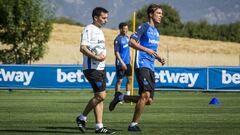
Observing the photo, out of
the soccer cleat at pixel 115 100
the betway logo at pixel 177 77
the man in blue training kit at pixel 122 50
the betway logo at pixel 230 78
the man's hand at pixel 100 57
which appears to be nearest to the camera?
the man's hand at pixel 100 57

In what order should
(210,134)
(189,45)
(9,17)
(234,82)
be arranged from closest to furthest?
(210,134) < (234,82) < (9,17) < (189,45)

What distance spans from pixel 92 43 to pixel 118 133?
1.64 meters

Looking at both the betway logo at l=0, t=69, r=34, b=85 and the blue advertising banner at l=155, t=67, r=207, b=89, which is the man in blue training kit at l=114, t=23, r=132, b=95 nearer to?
the blue advertising banner at l=155, t=67, r=207, b=89

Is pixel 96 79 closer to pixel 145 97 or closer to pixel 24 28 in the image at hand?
pixel 145 97

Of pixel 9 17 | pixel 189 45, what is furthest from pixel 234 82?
pixel 189 45

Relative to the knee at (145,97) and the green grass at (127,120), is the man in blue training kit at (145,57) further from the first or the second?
the green grass at (127,120)

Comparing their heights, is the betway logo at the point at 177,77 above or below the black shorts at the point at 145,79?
below

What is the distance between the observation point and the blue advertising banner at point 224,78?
33.0 metres

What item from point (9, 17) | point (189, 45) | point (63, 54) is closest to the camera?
point (9, 17)

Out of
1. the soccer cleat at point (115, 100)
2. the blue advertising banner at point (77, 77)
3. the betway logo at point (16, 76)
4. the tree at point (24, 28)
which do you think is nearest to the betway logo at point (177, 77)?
the blue advertising banner at point (77, 77)

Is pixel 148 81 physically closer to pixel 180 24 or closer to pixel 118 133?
pixel 118 133

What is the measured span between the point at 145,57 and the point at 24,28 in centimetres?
3345

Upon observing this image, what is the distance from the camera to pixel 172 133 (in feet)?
44.4

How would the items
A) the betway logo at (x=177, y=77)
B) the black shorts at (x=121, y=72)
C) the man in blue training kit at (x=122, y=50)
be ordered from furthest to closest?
1. the betway logo at (x=177, y=77)
2. the black shorts at (x=121, y=72)
3. the man in blue training kit at (x=122, y=50)
